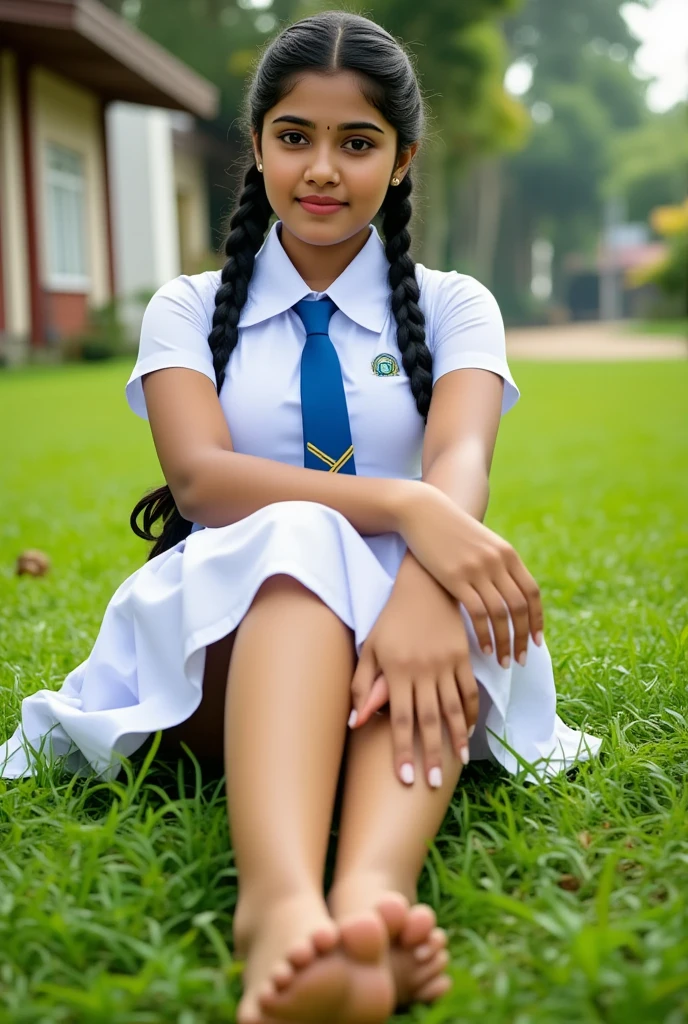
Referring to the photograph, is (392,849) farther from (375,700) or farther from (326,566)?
(326,566)

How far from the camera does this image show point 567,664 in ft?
8.18

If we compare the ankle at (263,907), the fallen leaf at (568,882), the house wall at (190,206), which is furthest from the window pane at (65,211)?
the ankle at (263,907)

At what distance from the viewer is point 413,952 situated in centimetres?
125

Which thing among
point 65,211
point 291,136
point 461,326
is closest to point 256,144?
point 291,136

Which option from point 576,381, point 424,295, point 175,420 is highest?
point 424,295

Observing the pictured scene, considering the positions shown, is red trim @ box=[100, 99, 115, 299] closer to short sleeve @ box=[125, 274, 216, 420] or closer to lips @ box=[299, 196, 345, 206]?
short sleeve @ box=[125, 274, 216, 420]

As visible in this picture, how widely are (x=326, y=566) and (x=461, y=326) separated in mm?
644

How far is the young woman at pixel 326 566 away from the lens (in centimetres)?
135

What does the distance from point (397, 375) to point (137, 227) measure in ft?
56.9

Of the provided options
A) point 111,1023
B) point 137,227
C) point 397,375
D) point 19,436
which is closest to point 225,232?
point 397,375

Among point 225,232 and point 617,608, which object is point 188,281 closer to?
point 225,232

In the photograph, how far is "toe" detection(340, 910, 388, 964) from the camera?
1.19m

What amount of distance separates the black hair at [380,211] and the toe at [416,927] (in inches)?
37.8

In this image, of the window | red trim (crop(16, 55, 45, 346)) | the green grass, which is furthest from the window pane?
the green grass
